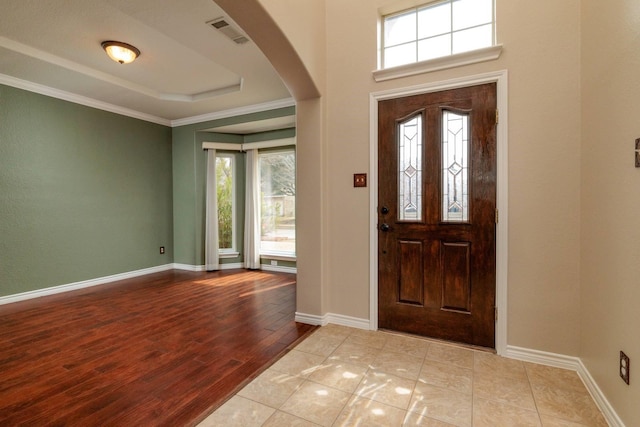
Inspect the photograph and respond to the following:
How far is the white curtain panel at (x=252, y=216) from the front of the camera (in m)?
5.48

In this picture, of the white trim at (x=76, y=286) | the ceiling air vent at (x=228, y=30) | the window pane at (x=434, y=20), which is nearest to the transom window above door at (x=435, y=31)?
the window pane at (x=434, y=20)

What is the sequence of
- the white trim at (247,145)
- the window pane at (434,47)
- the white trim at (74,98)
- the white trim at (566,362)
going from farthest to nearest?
the white trim at (247,145)
the white trim at (74,98)
the window pane at (434,47)
the white trim at (566,362)

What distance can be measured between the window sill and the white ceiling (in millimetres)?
1461

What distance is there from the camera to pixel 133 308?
343cm

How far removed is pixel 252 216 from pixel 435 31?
13.5 feet

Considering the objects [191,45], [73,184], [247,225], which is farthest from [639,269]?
[73,184]

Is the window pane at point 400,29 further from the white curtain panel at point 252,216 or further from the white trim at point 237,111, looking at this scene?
the white curtain panel at point 252,216

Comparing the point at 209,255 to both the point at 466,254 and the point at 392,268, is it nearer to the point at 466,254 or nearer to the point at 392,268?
the point at 392,268

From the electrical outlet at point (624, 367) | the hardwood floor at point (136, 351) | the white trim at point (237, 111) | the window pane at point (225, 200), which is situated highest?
the white trim at point (237, 111)

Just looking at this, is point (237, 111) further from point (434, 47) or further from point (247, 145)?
point (434, 47)

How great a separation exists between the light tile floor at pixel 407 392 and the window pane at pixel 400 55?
2572 millimetres

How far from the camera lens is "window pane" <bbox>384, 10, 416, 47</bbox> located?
265 centimetres

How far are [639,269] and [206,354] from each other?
2769mm

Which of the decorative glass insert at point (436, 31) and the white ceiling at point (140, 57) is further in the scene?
the white ceiling at point (140, 57)
